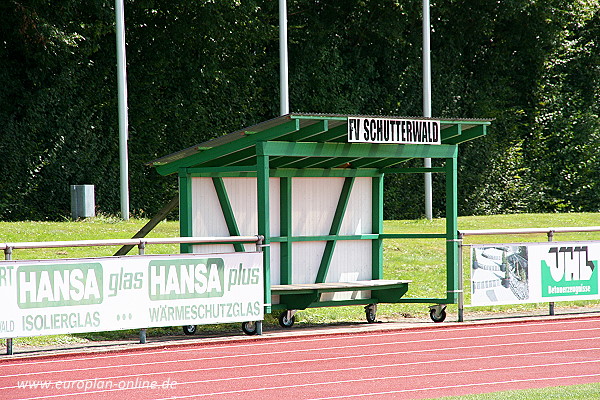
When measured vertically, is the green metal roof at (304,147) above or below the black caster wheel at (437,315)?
above

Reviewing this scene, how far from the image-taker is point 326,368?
10281 millimetres

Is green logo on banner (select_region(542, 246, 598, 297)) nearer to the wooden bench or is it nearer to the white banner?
the wooden bench

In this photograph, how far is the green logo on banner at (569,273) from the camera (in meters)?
14.7

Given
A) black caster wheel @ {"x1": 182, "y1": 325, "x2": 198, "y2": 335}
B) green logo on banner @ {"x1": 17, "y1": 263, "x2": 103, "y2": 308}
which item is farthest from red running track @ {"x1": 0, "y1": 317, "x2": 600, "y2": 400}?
black caster wheel @ {"x1": 182, "y1": 325, "x2": 198, "y2": 335}

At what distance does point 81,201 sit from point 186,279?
13.1 meters

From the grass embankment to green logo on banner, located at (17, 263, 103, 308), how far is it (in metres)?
1.40

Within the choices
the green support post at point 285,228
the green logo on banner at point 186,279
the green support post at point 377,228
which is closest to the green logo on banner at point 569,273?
the green support post at point 377,228

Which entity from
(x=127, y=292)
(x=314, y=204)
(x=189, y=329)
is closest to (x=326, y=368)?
(x=127, y=292)

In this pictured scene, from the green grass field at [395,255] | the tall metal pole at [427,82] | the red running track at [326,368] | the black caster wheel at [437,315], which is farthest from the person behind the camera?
the tall metal pole at [427,82]

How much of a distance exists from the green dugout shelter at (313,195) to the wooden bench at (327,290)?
0.05 feet

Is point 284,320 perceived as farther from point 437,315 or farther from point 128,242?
point 128,242

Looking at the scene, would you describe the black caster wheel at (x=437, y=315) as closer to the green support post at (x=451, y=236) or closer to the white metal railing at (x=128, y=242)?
the green support post at (x=451, y=236)

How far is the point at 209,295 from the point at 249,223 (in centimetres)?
203

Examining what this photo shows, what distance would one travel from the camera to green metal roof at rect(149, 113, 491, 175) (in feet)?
41.5
